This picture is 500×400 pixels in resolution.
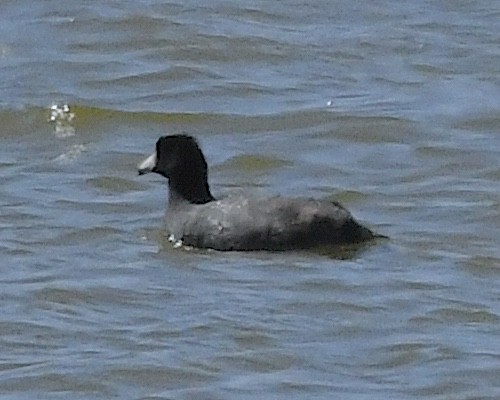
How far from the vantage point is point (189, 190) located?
1238cm

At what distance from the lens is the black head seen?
12391 millimetres

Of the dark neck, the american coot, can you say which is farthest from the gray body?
the dark neck

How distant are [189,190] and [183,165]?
0.15m

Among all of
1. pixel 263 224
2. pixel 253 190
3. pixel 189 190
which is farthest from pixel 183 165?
pixel 263 224

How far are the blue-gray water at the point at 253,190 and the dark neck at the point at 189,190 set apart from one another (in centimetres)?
27

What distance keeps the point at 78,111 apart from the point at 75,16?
2.89 metres

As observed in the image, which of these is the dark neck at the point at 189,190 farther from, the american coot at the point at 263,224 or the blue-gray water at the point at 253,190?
the blue-gray water at the point at 253,190

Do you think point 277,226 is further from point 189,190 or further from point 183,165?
point 183,165

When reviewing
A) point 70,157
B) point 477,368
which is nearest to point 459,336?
point 477,368

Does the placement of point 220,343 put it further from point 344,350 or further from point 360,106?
point 360,106

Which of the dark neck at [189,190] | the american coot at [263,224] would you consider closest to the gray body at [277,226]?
the american coot at [263,224]

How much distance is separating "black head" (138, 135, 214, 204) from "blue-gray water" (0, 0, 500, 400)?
0.94ft

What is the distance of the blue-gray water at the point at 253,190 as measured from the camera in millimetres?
9828

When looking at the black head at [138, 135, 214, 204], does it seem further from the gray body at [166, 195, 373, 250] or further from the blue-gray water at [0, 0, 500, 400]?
the gray body at [166, 195, 373, 250]
